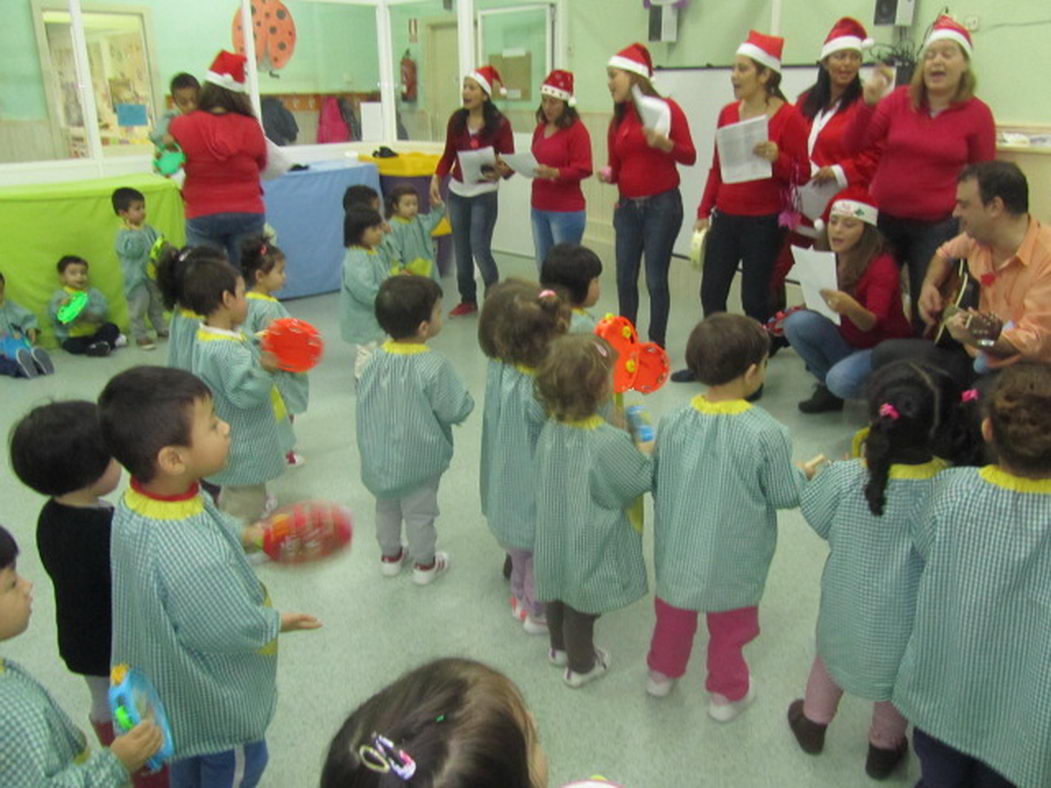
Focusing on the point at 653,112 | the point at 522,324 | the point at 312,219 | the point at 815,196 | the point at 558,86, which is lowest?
the point at 312,219

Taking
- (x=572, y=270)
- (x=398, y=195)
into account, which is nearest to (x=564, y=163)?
(x=398, y=195)

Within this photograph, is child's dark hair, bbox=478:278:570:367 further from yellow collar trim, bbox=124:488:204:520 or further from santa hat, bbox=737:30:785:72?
santa hat, bbox=737:30:785:72

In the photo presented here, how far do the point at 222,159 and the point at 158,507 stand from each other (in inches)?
121

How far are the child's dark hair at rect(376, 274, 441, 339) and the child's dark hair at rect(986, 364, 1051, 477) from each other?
1400 millimetres

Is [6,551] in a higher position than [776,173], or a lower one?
lower

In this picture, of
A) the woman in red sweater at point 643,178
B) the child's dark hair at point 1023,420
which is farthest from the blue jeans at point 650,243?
the child's dark hair at point 1023,420

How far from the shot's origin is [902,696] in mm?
1597

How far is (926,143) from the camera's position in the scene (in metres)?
3.32

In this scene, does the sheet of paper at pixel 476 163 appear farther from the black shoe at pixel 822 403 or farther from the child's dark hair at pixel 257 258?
the black shoe at pixel 822 403

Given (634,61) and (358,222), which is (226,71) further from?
(634,61)

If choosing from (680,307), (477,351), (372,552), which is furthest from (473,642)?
(680,307)

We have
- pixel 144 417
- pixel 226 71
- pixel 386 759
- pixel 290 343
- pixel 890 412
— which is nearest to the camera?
pixel 386 759

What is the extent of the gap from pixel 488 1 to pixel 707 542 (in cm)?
630

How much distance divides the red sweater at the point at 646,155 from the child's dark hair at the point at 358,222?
1263 mm
